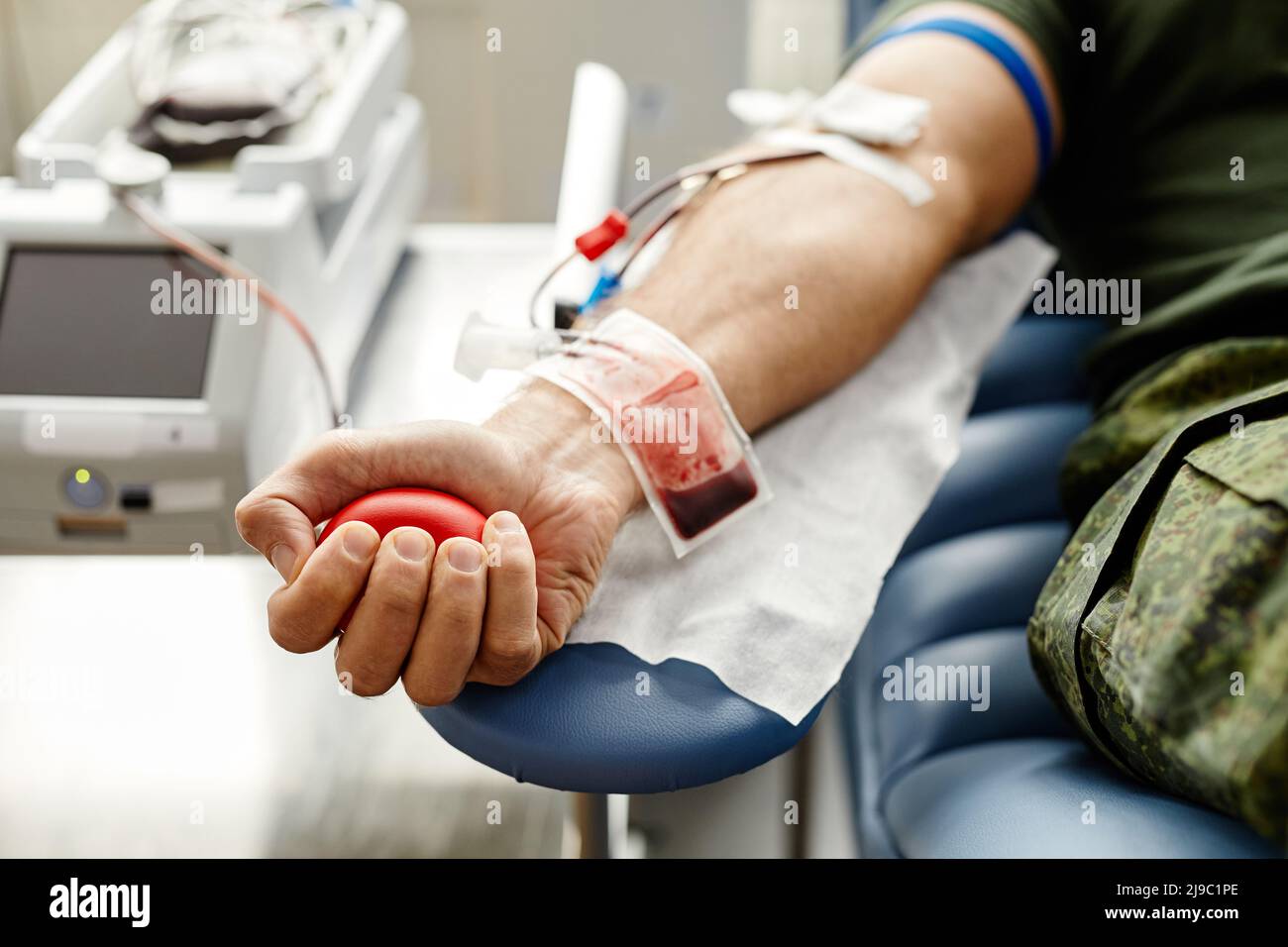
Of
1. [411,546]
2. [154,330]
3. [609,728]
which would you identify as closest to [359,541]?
[411,546]

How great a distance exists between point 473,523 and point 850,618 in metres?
0.22

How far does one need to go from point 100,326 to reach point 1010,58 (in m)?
0.70

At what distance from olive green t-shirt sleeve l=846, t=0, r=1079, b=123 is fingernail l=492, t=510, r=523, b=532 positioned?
2.12 ft

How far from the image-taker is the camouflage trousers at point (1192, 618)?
17.6 inches

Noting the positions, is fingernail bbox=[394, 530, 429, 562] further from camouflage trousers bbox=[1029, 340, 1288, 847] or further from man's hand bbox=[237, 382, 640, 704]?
camouflage trousers bbox=[1029, 340, 1288, 847]

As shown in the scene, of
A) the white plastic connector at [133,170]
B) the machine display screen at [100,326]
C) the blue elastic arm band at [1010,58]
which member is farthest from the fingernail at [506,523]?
the blue elastic arm band at [1010,58]

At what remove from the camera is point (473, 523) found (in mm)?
534

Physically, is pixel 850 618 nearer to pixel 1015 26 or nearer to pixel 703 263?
pixel 703 263

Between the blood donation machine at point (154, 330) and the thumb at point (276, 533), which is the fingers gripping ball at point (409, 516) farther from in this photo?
the blood donation machine at point (154, 330)

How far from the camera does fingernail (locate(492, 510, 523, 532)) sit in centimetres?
52

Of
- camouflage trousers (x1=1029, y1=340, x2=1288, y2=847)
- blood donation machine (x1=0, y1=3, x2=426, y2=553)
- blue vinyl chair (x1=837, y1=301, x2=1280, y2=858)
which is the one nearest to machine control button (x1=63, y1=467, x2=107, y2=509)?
blood donation machine (x1=0, y1=3, x2=426, y2=553)

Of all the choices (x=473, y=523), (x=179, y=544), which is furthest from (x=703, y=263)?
(x=179, y=544)

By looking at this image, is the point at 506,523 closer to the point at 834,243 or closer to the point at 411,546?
the point at 411,546
